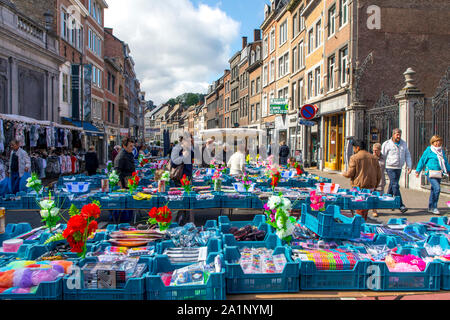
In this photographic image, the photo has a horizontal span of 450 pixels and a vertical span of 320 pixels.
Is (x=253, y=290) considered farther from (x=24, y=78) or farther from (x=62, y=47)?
(x=62, y=47)

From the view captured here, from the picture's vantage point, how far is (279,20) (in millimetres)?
34062

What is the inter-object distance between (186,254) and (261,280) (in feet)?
2.85

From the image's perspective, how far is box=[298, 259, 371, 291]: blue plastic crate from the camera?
3.07 metres

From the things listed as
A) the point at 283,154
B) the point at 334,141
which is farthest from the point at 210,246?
the point at 334,141

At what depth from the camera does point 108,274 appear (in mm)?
2824

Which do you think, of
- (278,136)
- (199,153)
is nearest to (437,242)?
(199,153)

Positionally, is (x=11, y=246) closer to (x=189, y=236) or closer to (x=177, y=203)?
(x=189, y=236)

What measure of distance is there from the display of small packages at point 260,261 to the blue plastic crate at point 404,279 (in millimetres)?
769

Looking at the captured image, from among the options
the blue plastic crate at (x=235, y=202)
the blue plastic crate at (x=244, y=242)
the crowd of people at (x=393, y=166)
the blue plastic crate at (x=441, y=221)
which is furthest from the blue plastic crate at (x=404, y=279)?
the crowd of people at (x=393, y=166)

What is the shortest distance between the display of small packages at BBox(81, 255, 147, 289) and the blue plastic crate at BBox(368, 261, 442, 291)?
1.98m

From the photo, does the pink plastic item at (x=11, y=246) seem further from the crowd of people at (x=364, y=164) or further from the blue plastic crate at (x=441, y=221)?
the blue plastic crate at (x=441, y=221)

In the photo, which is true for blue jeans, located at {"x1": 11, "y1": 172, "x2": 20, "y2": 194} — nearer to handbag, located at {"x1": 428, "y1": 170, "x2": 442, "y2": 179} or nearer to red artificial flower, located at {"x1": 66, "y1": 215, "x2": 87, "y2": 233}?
red artificial flower, located at {"x1": 66, "y1": 215, "x2": 87, "y2": 233}

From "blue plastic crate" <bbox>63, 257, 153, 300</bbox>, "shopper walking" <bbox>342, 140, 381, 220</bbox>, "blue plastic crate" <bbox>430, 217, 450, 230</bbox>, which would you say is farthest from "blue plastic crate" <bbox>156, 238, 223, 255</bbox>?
"shopper walking" <bbox>342, 140, 381, 220</bbox>

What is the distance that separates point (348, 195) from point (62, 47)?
22949mm
